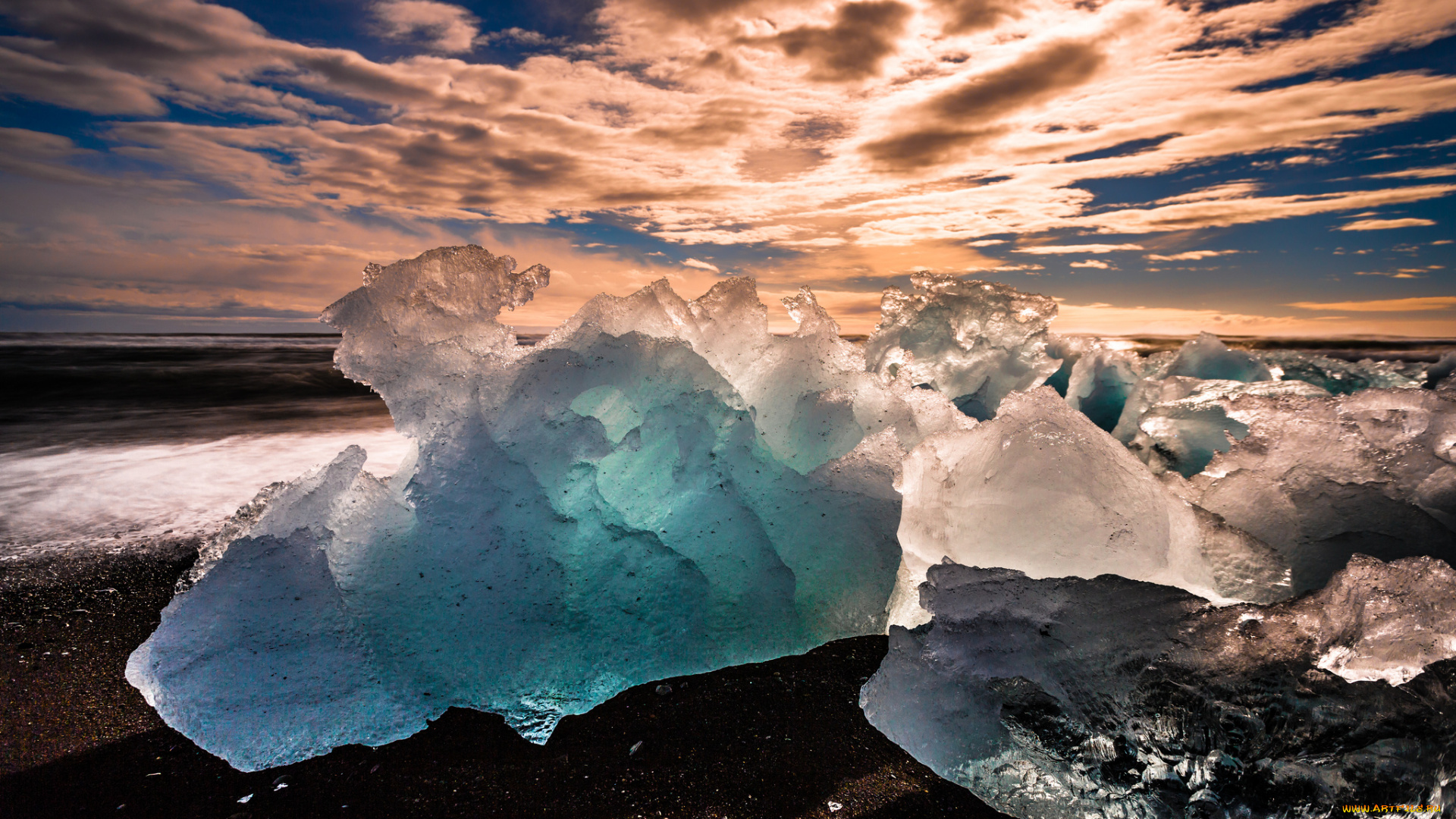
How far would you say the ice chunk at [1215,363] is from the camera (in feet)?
13.5

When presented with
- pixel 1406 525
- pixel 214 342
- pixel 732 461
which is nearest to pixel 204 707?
pixel 732 461

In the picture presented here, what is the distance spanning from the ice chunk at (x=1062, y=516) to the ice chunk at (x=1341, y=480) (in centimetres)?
17

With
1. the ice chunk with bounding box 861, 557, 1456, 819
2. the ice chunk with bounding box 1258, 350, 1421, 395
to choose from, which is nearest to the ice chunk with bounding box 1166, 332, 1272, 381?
the ice chunk with bounding box 1258, 350, 1421, 395

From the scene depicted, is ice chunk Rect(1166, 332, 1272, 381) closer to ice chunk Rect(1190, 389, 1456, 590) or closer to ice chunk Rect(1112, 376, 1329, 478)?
ice chunk Rect(1112, 376, 1329, 478)

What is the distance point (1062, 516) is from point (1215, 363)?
318 centimetres

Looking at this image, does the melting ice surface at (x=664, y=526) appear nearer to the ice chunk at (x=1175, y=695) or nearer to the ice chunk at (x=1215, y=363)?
the ice chunk at (x=1175, y=695)

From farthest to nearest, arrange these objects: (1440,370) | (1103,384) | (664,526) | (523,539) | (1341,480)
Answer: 1. (1103,384)
2. (1440,370)
3. (664,526)
4. (523,539)
5. (1341,480)

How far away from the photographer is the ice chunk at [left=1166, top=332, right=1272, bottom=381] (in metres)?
4.11

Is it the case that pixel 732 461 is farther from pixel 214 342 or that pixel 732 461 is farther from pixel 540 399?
pixel 214 342

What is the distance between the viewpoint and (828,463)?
2455 mm

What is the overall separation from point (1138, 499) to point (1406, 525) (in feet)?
2.38

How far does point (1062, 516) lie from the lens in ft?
6.36

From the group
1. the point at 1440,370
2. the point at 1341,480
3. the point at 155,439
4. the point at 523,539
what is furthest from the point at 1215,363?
the point at 155,439

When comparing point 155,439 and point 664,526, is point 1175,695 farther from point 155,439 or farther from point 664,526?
point 155,439
